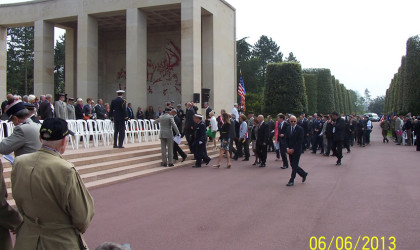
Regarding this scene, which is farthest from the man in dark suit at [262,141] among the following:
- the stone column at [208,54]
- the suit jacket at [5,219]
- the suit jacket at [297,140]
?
the suit jacket at [5,219]

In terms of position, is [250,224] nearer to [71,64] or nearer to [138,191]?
[138,191]

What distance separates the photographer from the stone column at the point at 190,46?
2077cm

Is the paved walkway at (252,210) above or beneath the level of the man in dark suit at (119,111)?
beneath

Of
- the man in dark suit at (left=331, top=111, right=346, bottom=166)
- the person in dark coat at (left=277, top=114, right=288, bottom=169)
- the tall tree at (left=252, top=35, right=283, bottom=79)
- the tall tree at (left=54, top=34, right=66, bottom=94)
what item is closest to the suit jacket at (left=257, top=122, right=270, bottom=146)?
the person in dark coat at (left=277, top=114, right=288, bottom=169)

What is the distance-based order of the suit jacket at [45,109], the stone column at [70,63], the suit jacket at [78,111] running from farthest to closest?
the stone column at [70,63], the suit jacket at [78,111], the suit jacket at [45,109]

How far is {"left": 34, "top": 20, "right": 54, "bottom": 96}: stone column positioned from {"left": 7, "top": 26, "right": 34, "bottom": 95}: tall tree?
2743 cm

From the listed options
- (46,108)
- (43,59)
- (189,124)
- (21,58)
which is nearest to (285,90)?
(189,124)

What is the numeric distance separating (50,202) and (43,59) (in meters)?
23.2

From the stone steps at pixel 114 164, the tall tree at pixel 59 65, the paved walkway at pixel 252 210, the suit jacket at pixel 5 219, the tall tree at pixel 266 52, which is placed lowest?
the paved walkway at pixel 252 210

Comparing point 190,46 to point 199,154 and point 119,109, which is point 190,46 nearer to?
point 199,154

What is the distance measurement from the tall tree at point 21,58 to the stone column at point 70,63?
2601 centimetres

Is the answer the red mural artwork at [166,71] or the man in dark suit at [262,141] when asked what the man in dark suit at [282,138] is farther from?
the red mural artwork at [166,71]

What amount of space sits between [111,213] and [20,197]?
4242 mm

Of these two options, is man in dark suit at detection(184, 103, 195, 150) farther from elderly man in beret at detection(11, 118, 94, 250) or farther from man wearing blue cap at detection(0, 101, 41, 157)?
elderly man in beret at detection(11, 118, 94, 250)
